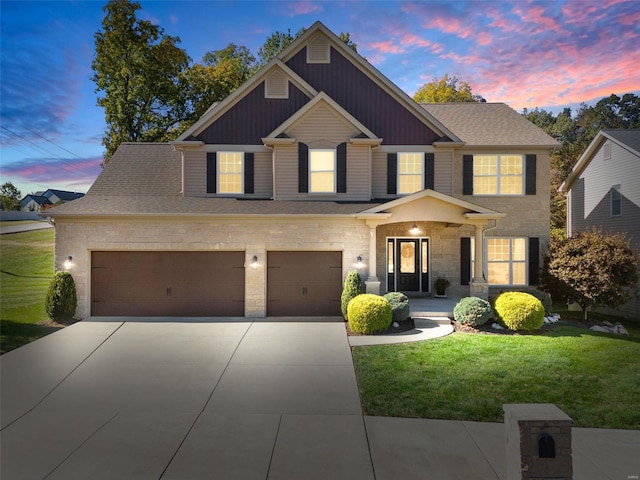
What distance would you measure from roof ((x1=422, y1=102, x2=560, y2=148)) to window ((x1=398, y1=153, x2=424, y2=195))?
2.23 meters

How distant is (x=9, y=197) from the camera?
40125 millimetres

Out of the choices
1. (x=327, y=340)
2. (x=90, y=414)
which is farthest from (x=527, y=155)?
(x=90, y=414)

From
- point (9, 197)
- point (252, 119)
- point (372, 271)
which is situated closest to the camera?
point (372, 271)

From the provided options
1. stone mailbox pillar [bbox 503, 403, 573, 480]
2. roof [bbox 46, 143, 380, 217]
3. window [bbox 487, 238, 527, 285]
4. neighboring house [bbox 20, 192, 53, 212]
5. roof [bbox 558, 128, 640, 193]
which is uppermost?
neighboring house [bbox 20, 192, 53, 212]

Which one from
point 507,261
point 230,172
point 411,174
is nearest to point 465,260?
point 507,261

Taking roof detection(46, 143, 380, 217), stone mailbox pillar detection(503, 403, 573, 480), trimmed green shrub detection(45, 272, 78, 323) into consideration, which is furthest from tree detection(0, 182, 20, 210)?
stone mailbox pillar detection(503, 403, 573, 480)

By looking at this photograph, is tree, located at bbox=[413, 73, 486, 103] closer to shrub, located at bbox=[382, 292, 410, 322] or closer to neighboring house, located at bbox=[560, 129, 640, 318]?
neighboring house, located at bbox=[560, 129, 640, 318]

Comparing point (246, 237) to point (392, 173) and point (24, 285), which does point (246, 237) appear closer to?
point (392, 173)

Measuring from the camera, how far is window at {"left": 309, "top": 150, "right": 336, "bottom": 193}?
15.9m

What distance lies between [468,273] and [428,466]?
39.2 feet

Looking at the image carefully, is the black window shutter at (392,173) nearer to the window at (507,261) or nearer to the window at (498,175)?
the window at (498,175)

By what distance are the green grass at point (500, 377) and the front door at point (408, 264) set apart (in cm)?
478

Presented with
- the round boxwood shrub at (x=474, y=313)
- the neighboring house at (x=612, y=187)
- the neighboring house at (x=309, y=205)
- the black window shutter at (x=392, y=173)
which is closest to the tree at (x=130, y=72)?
the neighboring house at (x=309, y=205)

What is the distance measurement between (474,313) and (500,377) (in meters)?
3.93
